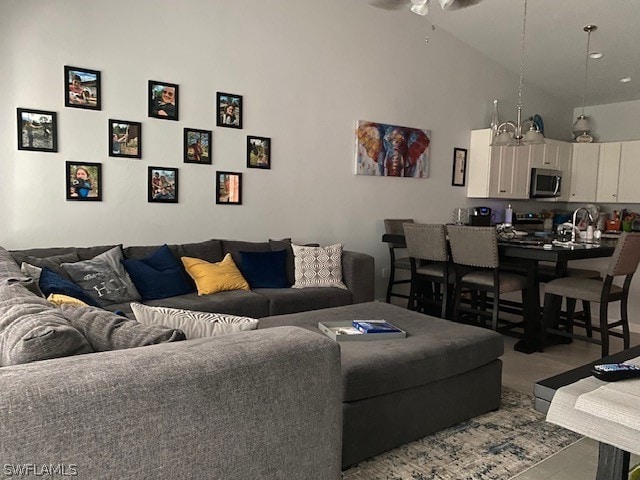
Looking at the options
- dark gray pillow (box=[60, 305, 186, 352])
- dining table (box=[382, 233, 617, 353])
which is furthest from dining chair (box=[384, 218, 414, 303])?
dark gray pillow (box=[60, 305, 186, 352])

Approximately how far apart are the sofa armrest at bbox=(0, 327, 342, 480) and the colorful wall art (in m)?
4.02

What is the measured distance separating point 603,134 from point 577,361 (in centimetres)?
418

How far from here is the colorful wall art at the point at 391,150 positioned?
17.5 ft

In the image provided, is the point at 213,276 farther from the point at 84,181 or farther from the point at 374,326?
the point at 374,326

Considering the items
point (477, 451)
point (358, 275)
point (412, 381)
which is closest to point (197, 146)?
point (358, 275)

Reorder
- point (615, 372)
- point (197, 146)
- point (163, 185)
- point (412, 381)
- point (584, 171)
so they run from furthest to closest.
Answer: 1. point (584, 171)
2. point (197, 146)
3. point (163, 185)
4. point (412, 381)
5. point (615, 372)

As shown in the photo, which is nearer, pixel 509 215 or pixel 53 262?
pixel 53 262

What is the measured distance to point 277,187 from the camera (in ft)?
15.7

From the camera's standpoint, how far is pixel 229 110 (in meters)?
4.43

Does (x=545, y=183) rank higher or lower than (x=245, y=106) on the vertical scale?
lower

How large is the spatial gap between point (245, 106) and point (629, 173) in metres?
4.88

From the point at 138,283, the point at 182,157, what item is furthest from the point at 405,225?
the point at 138,283

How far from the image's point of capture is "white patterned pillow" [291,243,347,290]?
14.2 ft

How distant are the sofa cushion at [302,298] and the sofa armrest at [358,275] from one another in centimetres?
10
